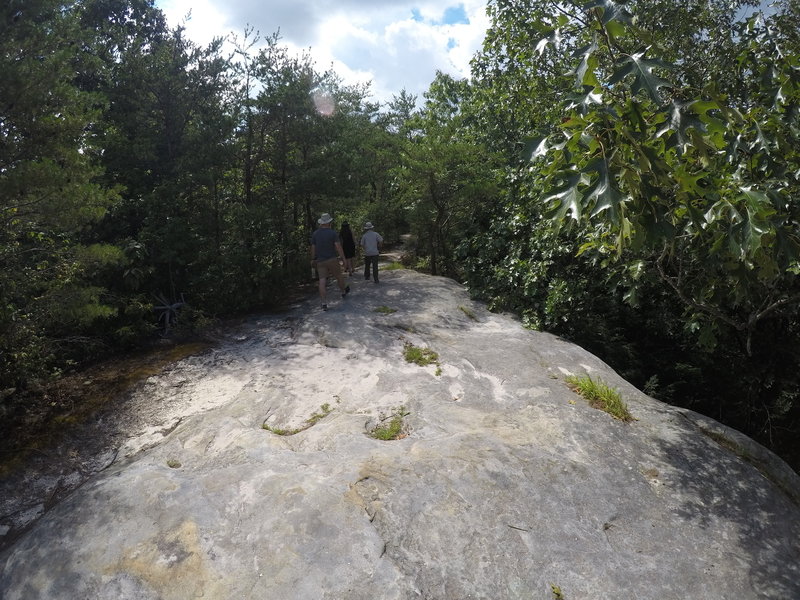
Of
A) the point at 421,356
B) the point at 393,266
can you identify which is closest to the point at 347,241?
the point at 393,266

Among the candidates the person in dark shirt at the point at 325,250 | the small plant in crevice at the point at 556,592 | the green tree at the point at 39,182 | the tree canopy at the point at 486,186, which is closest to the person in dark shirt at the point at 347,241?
the tree canopy at the point at 486,186

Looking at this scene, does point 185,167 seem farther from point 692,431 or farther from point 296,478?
point 692,431

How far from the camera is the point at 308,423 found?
5.34 m

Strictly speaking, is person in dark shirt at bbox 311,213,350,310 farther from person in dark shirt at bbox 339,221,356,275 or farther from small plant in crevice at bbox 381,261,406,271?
small plant in crevice at bbox 381,261,406,271

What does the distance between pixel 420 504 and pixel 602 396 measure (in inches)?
118

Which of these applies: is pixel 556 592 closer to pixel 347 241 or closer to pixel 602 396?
pixel 602 396

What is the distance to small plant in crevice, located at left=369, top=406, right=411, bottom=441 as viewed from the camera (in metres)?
4.95

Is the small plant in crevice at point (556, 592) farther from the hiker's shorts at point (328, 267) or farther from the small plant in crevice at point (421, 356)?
the hiker's shorts at point (328, 267)

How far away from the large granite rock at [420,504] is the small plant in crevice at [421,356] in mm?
455

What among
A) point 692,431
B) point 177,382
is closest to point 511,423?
point 692,431

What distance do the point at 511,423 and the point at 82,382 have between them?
6.03 meters

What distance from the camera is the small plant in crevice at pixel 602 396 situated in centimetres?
548

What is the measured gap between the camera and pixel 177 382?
6723mm

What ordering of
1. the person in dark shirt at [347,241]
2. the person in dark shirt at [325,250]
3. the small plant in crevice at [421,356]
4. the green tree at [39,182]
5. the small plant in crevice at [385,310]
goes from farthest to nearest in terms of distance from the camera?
the person in dark shirt at [347,241], the person in dark shirt at [325,250], the small plant in crevice at [385,310], the small plant in crevice at [421,356], the green tree at [39,182]
